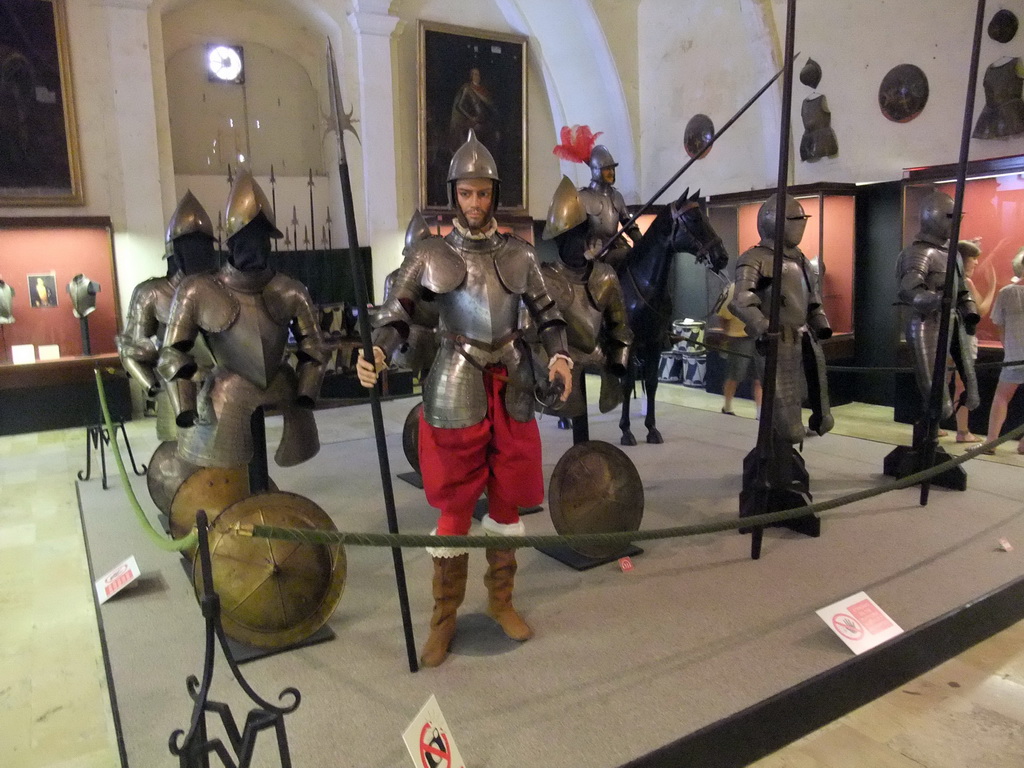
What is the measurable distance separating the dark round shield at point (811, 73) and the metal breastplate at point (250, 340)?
6.36 m

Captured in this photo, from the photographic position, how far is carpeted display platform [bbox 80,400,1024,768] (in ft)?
7.33

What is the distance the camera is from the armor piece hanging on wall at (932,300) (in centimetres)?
441

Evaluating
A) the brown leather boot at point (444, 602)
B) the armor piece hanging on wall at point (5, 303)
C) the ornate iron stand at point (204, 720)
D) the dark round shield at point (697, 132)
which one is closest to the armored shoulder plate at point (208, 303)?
the brown leather boot at point (444, 602)

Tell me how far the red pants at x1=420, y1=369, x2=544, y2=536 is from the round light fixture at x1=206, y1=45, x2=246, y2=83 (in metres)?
7.29

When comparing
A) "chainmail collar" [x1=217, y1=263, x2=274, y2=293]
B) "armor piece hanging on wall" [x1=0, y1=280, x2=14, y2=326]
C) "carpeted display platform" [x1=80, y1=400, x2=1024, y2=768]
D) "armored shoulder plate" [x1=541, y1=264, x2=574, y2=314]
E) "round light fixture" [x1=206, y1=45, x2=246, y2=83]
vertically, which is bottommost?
"carpeted display platform" [x1=80, y1=400, x2=1024, y2=768]

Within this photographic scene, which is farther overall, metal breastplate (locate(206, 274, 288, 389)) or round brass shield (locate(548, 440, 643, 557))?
round brass shield (locate(548, 440, 643, 557))

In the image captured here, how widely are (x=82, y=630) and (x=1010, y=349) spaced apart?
5598mm

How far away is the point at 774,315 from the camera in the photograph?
128 inches

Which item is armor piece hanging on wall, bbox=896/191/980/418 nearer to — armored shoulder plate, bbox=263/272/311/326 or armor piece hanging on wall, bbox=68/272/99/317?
armored shoulder plate, bbox=263/272/311/326

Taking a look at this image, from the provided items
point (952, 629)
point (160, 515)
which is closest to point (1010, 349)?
point (952, 629)

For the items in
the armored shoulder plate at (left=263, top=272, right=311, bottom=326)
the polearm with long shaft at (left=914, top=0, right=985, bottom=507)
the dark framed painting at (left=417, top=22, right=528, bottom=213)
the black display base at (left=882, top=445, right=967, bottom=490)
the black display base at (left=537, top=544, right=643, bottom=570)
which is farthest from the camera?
the dark framed painting at (left=417, top=22, right=528, bottom=213)

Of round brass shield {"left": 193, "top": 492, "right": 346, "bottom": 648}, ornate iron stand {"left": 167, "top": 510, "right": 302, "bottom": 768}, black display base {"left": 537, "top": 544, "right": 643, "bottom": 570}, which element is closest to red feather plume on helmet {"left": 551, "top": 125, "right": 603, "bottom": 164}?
black display base {"left": 537, "top": 544, "right": 643, "bottom": 570}

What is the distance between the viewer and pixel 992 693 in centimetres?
258

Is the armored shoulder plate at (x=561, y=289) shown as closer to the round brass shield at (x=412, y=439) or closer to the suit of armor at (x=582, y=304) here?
the suit of armor at (x=582, y=304)
